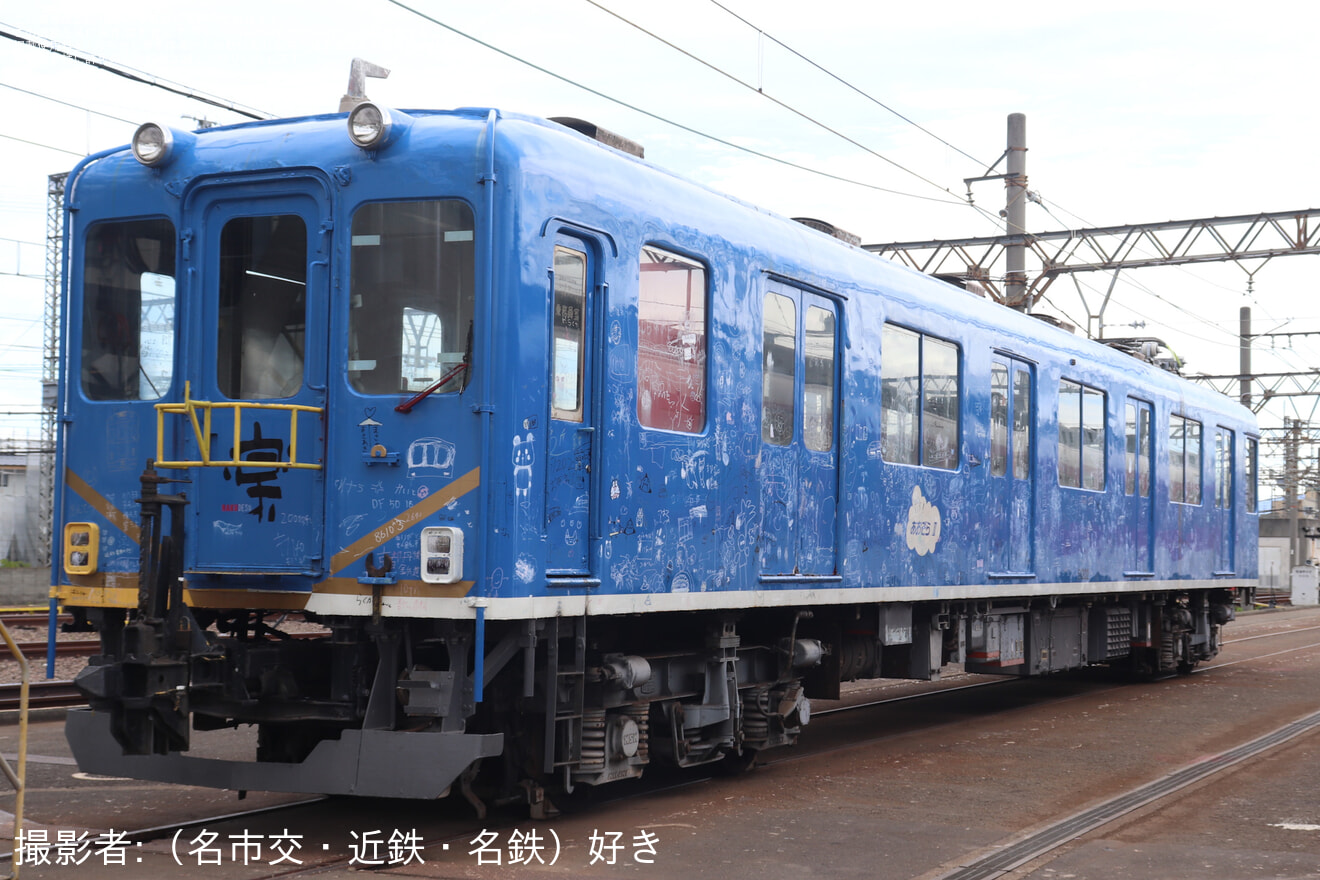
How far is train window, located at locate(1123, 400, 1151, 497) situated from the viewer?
15.6m

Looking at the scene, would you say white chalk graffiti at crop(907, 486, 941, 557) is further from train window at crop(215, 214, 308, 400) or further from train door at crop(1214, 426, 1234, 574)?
train door at crop(1214, 426, 1234, 574)

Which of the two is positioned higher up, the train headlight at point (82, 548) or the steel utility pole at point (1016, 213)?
the steel utility pole at point (1016, 213)

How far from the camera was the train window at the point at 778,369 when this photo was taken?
355 inches

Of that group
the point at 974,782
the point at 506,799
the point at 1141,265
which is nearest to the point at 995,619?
the point at 974,782

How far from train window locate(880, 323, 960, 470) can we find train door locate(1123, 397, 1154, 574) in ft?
→ 15.7

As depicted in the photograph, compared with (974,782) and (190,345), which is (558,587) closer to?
(190,345)

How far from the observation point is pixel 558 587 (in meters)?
7.12

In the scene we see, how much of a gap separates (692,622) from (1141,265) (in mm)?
19197

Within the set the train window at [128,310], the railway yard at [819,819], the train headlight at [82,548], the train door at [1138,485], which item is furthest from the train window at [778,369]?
the train door at [1138,485]

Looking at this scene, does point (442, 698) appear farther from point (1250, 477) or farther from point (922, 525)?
point (1250, 477)

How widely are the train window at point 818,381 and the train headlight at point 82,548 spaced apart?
433 cm

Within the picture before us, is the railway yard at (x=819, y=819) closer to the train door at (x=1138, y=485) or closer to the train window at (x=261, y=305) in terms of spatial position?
the train window at (x=261, y=305)

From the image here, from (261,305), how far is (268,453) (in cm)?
81

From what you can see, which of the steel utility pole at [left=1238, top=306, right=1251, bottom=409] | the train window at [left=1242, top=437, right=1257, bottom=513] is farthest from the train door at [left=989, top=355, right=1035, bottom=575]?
the steel utility pole at [left=1238, top=306, right=1251, bottom=409]
